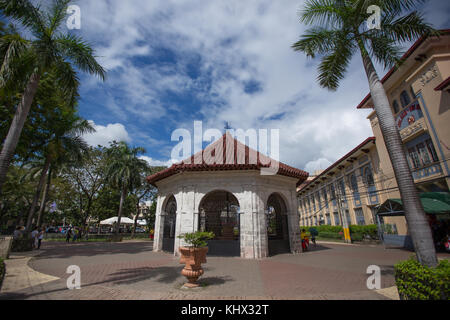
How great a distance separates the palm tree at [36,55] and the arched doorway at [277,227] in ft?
41.2

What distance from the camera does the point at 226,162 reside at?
12273 millimetres

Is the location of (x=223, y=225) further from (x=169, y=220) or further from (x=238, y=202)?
(x=169, y=220)

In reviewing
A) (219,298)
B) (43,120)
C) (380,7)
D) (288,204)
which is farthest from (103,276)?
(43,120)

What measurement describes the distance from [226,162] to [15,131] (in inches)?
355

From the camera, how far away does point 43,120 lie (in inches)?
587

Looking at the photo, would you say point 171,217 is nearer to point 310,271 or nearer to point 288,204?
point 288,204

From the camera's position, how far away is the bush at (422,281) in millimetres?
3440

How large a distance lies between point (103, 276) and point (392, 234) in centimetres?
2166

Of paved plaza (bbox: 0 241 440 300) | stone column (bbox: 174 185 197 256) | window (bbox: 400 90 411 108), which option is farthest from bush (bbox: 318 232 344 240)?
stone column (bbox: 174 185 197 256)

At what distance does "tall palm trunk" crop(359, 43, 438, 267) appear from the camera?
14.5 ft

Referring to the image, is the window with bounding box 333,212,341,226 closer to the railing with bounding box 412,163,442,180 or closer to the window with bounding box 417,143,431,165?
the railing with bounding box 412,163,442,180

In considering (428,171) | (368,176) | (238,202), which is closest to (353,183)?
(368,176)

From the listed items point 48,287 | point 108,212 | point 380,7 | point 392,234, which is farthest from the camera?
point 108,212

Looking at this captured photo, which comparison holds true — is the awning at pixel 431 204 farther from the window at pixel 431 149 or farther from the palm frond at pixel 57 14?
the palm frond at pixel 57 14
